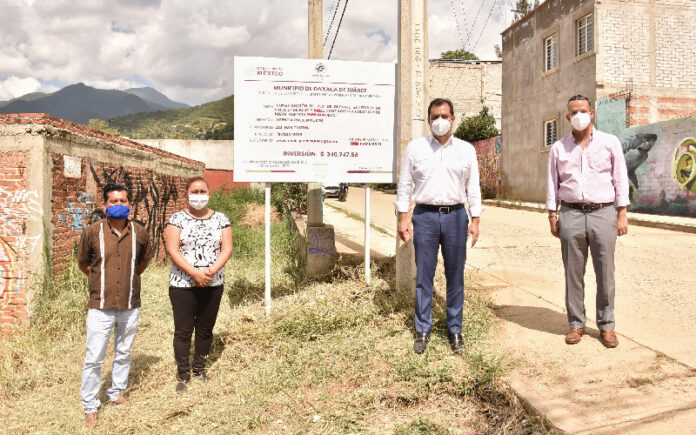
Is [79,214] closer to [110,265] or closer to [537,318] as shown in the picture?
[110,265]

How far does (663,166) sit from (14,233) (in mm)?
15653

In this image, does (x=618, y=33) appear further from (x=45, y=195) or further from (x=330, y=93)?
(x=45, y=195)

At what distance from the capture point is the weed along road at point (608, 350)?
2762 millimetres

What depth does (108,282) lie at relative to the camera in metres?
3.52

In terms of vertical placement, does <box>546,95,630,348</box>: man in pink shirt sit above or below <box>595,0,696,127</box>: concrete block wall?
below

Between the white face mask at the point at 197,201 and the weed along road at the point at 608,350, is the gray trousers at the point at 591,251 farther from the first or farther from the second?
the white face mask at the point at 197,201

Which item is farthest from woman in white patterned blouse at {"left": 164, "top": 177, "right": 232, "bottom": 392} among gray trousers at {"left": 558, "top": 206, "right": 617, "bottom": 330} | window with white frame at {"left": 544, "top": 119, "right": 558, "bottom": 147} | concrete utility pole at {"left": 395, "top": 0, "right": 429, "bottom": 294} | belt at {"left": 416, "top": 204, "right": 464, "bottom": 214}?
window with white frame at {"left": 544, "top": 119, "right": 558, "bottom": 147}

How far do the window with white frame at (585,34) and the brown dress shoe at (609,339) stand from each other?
15051mm

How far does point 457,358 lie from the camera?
3.62 m

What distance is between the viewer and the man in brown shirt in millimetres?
3510

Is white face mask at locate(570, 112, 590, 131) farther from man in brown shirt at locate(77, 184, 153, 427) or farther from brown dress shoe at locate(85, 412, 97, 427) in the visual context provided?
brown dress shoe at locate(85, 412, 97, 427)

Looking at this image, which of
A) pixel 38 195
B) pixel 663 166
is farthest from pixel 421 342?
pixel 663 166

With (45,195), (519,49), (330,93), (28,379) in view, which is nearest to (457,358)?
(330,93)

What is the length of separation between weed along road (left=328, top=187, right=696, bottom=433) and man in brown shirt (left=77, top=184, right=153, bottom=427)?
2868mm
